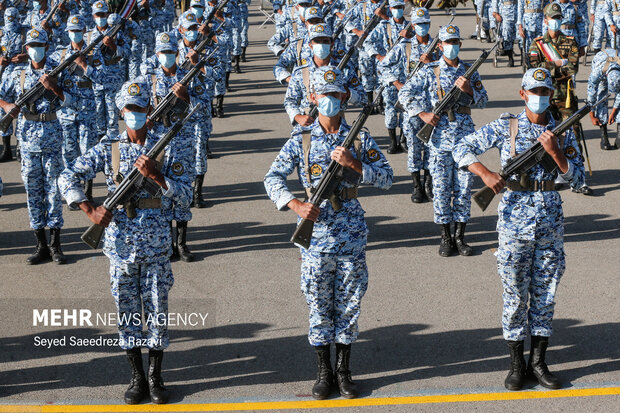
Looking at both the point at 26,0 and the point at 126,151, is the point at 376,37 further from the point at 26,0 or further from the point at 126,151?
the point at 26,0

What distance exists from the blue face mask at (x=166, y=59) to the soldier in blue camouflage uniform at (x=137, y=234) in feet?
11.1

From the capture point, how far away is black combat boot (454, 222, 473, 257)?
9.34 m

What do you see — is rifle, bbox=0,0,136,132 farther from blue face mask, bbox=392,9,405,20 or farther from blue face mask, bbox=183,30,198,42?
blue face mask, bbox=392,9,405,20

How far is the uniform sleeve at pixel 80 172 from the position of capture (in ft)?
20.9

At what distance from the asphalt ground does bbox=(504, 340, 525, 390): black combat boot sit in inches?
4.3

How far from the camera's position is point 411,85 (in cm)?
963

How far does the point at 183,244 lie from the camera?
31.2 ft

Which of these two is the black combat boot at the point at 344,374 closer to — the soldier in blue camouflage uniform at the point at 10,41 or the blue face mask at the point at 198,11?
the soldier in blue camouflage uniform at the point at 10,41

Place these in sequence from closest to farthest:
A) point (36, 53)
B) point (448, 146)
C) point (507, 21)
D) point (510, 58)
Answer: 1. point (448, 146)
2. point (36, 53)
3. point (507, 21)
4. point (510, 58)

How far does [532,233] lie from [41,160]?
5428mm

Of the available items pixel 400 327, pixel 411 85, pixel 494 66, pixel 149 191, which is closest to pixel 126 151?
pixel 149 191

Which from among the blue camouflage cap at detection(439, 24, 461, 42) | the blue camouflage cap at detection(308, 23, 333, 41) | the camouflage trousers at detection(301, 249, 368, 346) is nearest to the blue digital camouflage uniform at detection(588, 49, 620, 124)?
the blue camouflage cap at detection(439, 24, 461, 42)

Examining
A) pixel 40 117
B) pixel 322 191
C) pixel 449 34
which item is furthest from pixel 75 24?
pixel 322 191

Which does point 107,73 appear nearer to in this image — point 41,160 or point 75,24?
point 75,24
